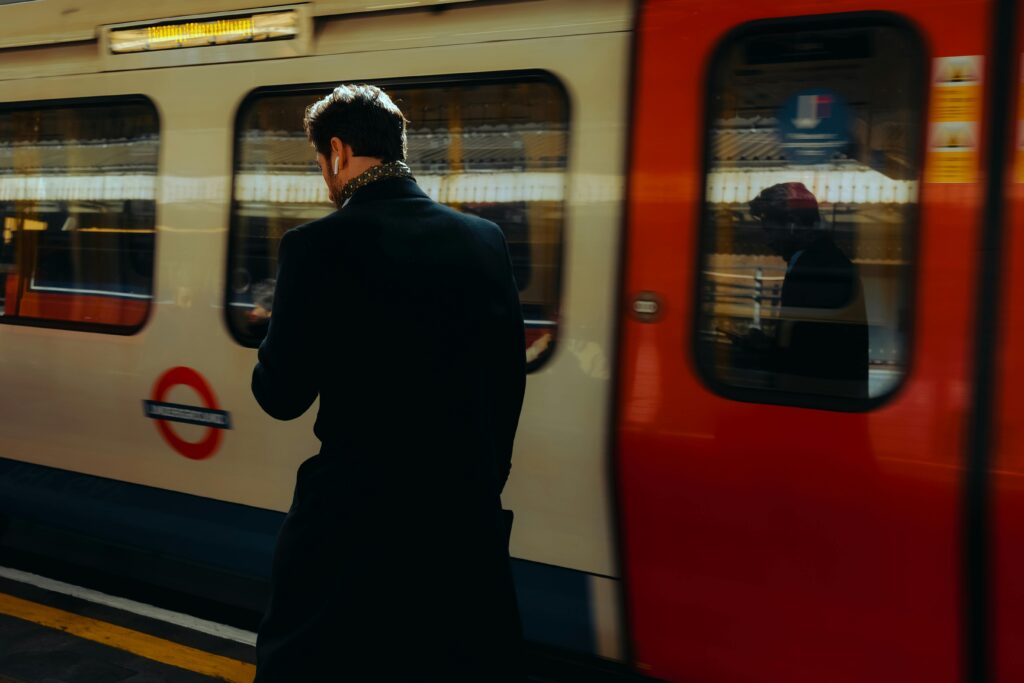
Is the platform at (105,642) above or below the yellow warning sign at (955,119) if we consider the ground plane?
below

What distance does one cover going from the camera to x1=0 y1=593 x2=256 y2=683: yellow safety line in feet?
11.7

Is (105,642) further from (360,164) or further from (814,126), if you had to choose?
(814,126)

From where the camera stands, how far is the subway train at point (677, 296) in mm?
2518

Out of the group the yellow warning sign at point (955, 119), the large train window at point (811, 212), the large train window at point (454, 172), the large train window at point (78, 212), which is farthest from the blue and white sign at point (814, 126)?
the large train window at point (78, 212)

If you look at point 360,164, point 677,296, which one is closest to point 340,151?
point 360,164

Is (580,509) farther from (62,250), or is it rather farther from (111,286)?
(62,250)

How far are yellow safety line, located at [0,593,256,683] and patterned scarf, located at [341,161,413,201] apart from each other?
7.07ft

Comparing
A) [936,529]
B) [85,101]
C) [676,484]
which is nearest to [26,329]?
[85,101]

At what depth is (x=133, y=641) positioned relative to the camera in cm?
379

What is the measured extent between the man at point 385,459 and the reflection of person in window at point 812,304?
45.6 inches

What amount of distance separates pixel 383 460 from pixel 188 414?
85.4 inches

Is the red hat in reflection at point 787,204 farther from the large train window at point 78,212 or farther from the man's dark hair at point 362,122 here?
the large train window at point 78,212

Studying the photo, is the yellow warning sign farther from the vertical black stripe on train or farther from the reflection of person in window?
the reflection of person in window

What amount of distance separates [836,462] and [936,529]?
0.92 feet
